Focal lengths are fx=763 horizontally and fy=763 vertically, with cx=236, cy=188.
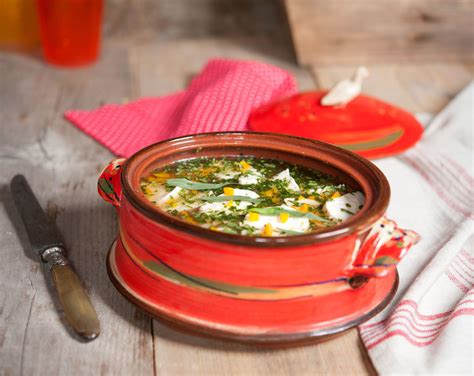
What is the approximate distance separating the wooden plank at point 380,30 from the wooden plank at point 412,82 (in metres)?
0.05

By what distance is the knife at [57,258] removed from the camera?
103 centimetres

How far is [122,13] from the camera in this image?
270cm

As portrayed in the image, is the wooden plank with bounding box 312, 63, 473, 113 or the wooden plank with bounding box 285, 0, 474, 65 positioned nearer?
the wooden plank with bounding box 312, 63, 473, 113

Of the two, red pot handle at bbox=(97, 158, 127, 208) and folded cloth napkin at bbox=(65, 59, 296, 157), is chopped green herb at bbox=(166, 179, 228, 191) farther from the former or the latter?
folded cloth napkin at bbox=(65, 59, 296, 157)

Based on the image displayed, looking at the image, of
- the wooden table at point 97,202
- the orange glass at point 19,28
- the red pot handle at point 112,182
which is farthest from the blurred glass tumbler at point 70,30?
the red pot handle at point 112,182

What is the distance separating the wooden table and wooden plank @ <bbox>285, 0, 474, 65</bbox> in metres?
0.06

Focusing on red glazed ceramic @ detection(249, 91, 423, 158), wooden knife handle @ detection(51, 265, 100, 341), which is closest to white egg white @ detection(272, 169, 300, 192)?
wooden knife handle @ detection(51, 265, 100, 341)

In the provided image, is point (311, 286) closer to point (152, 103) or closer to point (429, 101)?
point (152, 103)

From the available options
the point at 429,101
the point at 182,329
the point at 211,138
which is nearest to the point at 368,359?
the point at 182,329

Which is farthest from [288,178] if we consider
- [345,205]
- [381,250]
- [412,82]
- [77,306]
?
[412,82]

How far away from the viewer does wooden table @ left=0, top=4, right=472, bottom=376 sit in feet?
3.34

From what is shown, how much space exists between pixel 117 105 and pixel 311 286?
1.06 metres

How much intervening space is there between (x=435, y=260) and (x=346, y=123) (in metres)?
0.50

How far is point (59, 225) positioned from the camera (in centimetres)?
137
